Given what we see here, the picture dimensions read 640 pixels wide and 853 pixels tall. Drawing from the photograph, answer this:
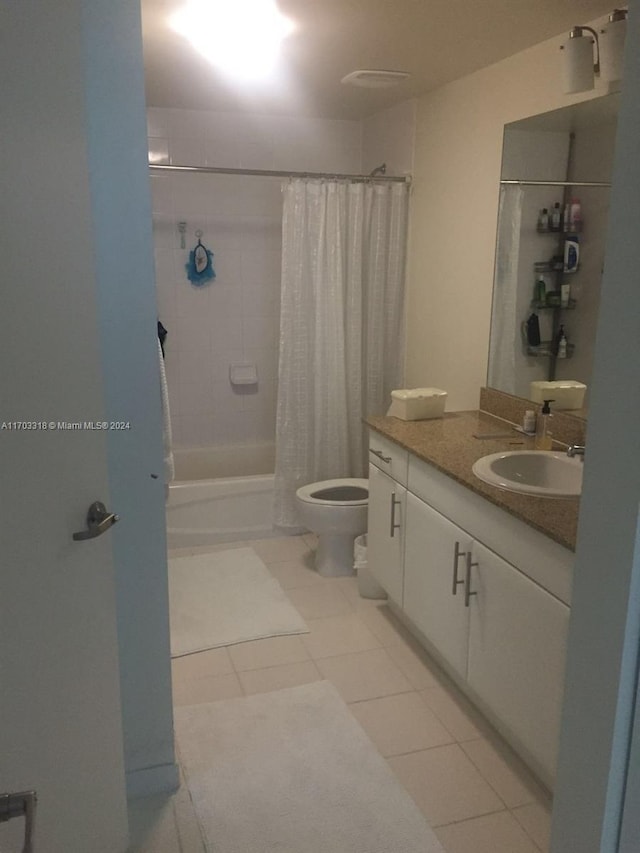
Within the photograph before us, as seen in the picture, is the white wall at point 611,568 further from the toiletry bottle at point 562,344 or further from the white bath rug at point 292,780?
the toiletry bottle at point 562,344

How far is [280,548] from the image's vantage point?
A: 3.74 meters

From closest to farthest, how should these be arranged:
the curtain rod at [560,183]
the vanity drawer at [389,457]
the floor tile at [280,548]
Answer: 1. the curtain rod at [560,183]
2. the vanity drawer at [389,457]
3. the floor tile at [280,548]

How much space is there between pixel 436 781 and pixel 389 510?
40.5 inches

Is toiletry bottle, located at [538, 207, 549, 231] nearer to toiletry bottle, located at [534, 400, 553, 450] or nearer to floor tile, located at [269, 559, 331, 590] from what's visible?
toiletry bottle, located at [534, 400, 553, 450]

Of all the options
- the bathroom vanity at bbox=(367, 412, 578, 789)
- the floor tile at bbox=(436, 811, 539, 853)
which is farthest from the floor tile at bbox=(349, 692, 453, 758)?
the floor tile at bbox=(436, 811, 539, 853)

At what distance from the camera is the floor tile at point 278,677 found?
2.50 meters

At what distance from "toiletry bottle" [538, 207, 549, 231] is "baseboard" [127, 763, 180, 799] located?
2.30 metres

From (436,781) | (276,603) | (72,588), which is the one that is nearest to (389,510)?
(276,603)

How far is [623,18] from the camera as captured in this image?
79.1 inches

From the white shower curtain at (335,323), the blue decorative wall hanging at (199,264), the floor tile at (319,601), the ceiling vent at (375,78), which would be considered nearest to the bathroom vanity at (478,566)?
the floor tile at (319,601)

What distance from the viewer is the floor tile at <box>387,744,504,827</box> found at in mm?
1932

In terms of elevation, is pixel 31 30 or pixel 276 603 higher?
pixel 31 30

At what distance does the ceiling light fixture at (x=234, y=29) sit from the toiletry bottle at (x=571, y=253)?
1.25m

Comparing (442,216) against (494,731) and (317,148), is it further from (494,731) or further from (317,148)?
(494,731)
